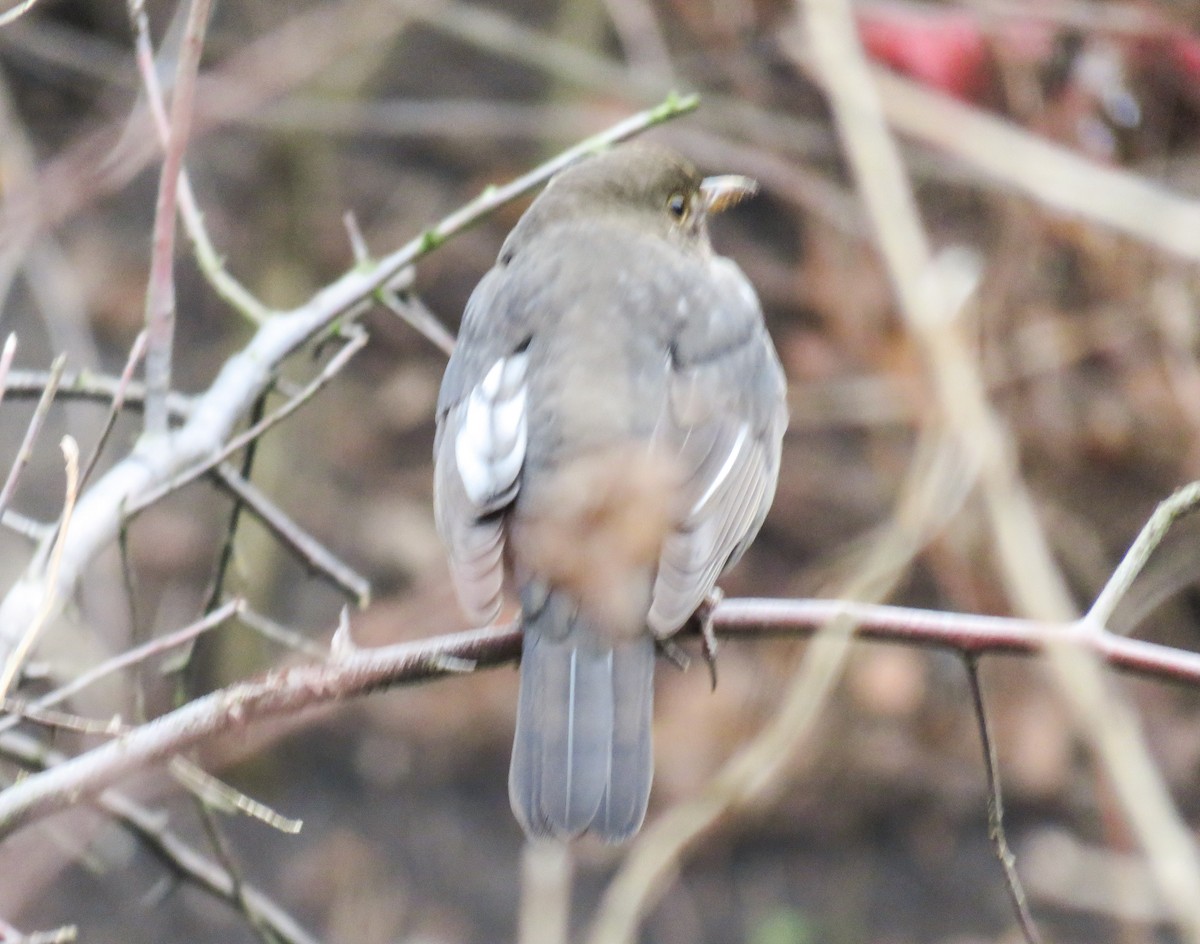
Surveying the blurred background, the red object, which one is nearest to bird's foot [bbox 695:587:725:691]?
the red object

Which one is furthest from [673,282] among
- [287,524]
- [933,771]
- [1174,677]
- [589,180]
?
[933,771]

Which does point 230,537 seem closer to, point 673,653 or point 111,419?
point 111,419

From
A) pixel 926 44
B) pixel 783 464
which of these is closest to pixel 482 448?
pixel 926 44

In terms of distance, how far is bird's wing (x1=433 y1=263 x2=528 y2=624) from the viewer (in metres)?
2.97

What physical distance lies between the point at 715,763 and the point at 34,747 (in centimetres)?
496

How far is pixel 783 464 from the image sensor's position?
26.4 ft

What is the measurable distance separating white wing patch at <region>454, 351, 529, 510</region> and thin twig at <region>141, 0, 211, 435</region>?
0.62 m

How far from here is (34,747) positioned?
278 centimetres

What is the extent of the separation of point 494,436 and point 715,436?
0.44 metres

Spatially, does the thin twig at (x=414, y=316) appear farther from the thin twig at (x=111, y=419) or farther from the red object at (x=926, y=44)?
the red object at (x=926, y=44)

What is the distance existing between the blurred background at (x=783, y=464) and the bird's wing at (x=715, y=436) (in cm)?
251

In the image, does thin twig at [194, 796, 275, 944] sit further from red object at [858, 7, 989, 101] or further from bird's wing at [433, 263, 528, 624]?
red object at [858, 7, 989, 101]

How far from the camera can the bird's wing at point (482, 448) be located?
2971mm

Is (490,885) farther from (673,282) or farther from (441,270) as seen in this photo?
(673,282)
